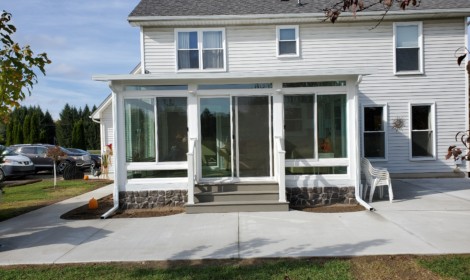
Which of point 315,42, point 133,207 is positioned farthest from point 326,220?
point 315,42

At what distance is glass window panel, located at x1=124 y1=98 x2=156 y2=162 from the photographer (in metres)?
8.21

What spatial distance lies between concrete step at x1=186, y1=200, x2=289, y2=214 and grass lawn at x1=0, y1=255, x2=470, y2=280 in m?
2.93

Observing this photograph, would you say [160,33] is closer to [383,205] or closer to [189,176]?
[189,176]

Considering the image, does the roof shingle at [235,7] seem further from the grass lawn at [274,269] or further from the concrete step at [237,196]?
the grass lawn at [274,269]

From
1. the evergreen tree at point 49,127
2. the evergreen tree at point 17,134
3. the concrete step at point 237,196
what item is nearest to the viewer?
the concrete step at point 237,196

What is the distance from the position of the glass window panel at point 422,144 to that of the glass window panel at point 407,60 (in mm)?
2232

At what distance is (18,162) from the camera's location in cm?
1620

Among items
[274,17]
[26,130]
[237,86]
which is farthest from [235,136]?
[26,130]

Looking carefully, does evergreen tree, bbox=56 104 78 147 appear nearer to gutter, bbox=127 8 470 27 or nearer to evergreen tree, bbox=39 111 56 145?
evergreen tree, bbox=39 111 56 145

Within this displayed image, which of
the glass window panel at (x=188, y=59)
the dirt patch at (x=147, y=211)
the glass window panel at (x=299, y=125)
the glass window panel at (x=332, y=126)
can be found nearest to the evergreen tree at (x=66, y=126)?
the glass window panel at (x=188, y=59)

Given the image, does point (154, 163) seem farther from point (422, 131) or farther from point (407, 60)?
point (407, 60)

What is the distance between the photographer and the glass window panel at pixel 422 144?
1230 centimetres

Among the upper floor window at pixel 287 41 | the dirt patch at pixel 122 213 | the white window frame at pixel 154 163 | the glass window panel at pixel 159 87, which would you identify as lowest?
the dirt patch at pixel 122 213

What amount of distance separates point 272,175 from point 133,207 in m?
3.26
